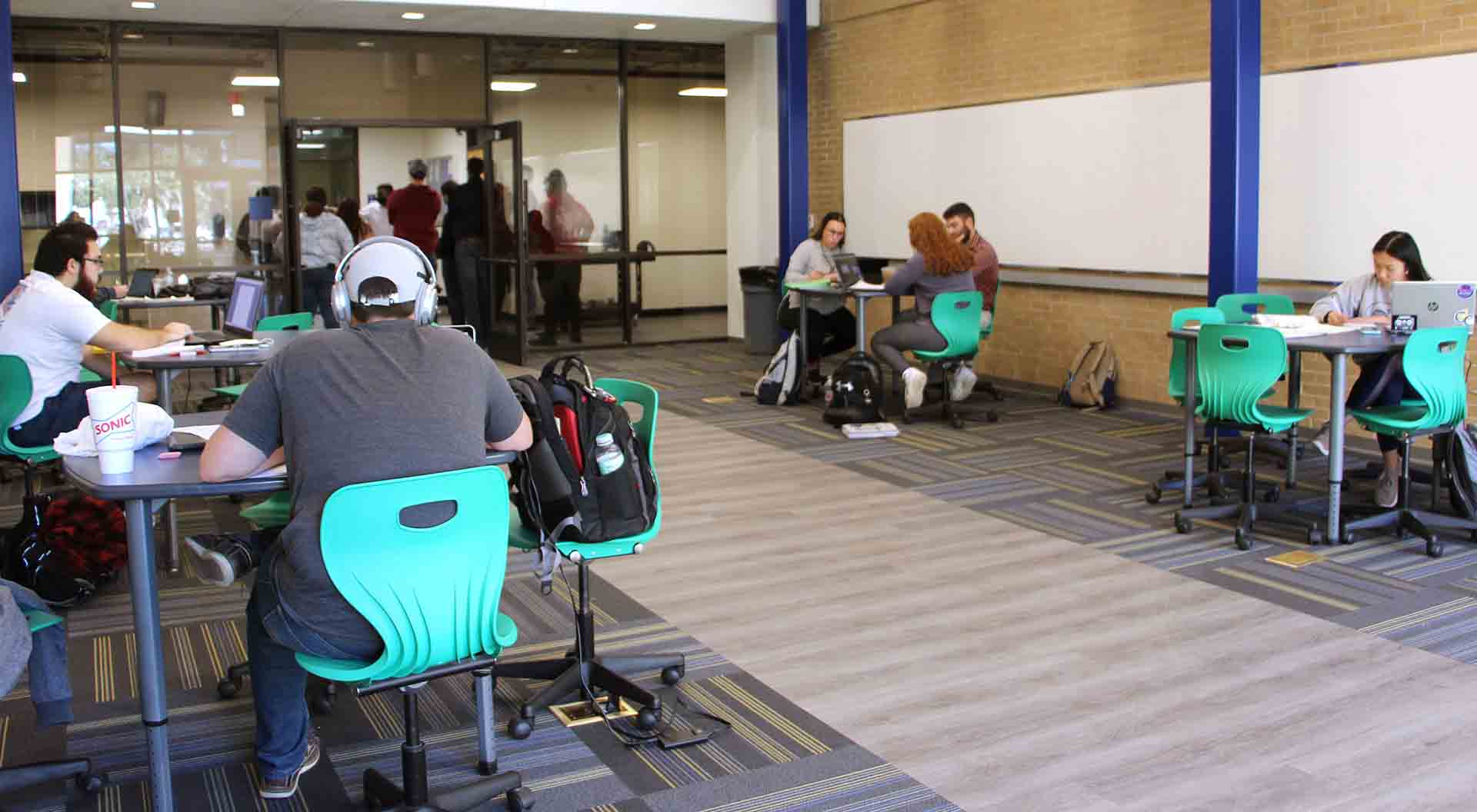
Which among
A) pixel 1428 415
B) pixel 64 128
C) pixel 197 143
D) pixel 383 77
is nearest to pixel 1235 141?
pixel 1428 415

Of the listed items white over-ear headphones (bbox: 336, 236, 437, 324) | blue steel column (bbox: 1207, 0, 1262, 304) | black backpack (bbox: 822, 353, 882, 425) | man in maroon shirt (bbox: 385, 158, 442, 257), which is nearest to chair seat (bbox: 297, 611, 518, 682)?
white over-ear headphones (bbox: 336, 236, 437, 324)

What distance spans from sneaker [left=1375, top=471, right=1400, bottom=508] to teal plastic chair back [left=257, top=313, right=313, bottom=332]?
483 centimetres

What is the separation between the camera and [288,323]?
644 centimetres

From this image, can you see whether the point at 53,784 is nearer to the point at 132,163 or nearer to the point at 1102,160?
the point at 1102,160

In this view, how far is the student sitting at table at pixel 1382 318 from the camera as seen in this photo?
557 cm

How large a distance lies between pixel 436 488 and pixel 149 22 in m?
9.28

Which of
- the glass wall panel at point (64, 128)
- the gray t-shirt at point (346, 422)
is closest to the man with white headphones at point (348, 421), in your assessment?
the gray t-shirt at point (346, 422)

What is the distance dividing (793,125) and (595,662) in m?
7.71

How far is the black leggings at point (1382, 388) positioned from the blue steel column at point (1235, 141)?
4.90 ft

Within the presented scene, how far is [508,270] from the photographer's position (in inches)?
451

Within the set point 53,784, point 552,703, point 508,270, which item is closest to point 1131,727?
point 552,703

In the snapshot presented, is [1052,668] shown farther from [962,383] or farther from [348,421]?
[962,383]

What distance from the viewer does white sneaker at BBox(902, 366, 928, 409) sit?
25.5 ft

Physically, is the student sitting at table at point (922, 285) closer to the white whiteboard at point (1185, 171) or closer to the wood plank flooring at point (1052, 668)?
the white whiteboard at point (1185, 171)
